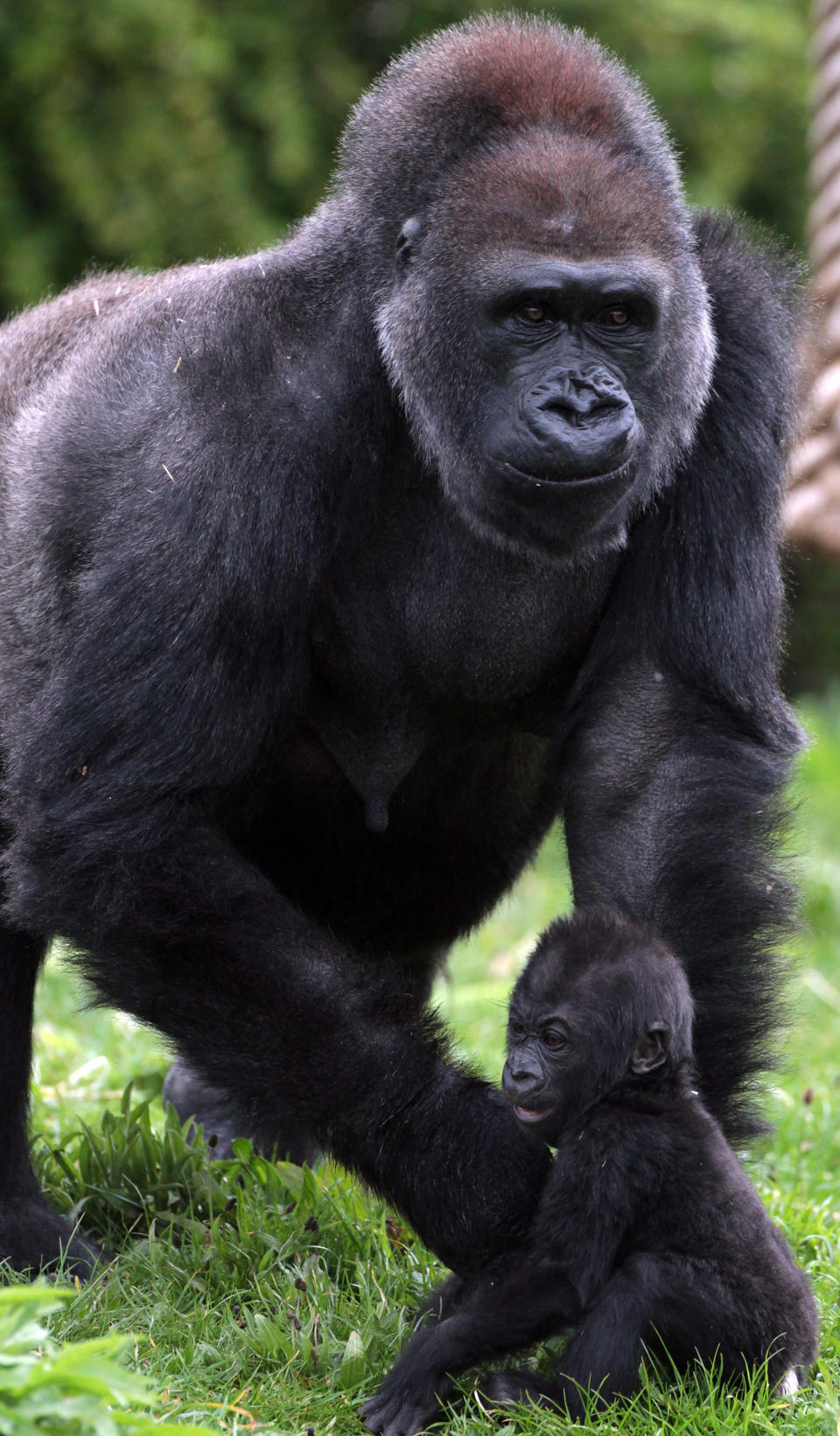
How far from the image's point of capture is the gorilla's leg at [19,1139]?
3.80m

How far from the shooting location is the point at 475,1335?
3.04m

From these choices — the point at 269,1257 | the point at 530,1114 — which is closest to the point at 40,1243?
the point at 269,1257

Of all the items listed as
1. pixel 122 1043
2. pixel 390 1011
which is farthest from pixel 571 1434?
pixel 122 1043

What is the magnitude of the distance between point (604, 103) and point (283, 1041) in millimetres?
2007

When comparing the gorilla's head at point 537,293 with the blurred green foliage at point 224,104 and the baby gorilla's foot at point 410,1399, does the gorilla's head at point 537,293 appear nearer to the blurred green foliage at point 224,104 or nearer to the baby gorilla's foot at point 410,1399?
the baby gorilla's foot at point 410,1399

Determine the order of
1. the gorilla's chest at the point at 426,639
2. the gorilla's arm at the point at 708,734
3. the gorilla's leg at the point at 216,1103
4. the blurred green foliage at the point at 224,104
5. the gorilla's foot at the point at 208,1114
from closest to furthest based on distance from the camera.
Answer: the gorilla's arm at the point at 708,734 < the gorilla's chest at the point at 426,639 < the gorilla's leg at the point at 216,1103 < the gorilla's foot at the point at 208,1114 < the blurred green foliage at the point at 224,104

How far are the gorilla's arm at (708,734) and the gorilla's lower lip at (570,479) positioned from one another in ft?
1.20

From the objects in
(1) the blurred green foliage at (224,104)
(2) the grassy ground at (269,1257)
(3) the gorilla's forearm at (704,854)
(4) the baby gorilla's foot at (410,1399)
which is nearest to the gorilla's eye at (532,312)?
(3) the gorilla's forearm at (704,854)

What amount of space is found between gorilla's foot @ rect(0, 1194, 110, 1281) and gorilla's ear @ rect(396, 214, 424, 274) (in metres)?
2.15

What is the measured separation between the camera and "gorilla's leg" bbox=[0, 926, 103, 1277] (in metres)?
3.80

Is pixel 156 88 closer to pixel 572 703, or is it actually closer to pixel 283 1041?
pixel 572 703

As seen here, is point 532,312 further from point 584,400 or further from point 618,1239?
point 618,1239

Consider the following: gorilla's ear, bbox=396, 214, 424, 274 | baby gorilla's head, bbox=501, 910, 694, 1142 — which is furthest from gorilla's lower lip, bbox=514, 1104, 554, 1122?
gorilla's ear, bbox=396, 214, 424, 274

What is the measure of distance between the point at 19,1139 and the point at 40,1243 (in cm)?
24
